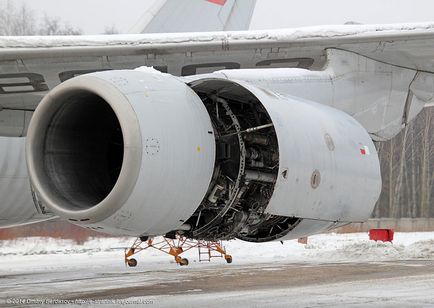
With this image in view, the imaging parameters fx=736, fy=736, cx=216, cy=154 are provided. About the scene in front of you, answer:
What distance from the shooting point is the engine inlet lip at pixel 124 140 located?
179 inches

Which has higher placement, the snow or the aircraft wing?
the snow

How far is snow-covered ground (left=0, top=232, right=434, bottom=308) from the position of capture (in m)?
9.20

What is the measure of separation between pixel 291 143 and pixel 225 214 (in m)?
0.84

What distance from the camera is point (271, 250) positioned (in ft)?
68.6

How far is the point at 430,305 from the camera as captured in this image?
27.0 feet

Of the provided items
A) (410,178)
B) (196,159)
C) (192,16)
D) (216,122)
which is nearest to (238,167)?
(216,122)

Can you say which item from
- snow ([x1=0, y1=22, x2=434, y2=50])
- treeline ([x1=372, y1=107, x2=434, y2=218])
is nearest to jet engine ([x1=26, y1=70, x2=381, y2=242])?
snow ([x1=0, y1=22, x2=434, y2=50])

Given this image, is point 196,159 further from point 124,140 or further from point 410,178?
point 410,178

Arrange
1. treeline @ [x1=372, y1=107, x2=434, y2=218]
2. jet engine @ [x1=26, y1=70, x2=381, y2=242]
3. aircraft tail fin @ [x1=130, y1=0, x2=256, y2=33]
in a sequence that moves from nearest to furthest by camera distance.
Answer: jet engine @ [x1=26, y1=70, x2=381, y2=242] < aircraft tail fin @ [x1=130, y1=0, x2=256, y2=33] < treeline @ [x1=372, y1=107, x2=434, y2=218]

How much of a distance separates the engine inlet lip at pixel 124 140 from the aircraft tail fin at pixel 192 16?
5501 millimetres

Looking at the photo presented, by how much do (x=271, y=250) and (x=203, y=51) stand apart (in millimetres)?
15420

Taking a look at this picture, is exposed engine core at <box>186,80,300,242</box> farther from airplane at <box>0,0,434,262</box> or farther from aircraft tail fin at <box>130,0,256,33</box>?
aircraft tail fin at <box>130,0,256,33</box>

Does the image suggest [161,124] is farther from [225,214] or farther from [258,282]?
[258,282]

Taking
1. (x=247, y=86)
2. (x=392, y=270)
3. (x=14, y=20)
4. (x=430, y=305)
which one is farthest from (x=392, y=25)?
(x=14, y=20)
